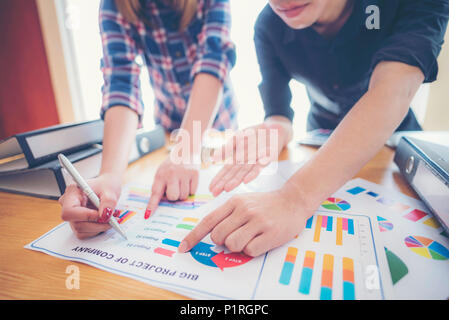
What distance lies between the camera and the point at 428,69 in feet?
1.45

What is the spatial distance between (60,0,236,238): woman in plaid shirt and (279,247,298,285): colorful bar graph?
243mm

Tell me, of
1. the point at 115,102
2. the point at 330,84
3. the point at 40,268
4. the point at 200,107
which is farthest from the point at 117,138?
the point at 330,84

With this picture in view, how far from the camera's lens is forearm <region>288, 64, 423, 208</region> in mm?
411

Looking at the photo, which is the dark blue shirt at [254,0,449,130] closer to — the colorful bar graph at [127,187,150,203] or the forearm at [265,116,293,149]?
the forearm at [265,116,293,149]

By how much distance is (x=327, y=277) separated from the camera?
0.28m

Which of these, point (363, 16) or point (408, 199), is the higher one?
point (363, 16)

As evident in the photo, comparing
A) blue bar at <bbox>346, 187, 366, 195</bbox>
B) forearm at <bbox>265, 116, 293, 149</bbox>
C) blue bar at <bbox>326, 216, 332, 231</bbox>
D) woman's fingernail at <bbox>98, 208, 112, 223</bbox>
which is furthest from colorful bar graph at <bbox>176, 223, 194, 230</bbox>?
forearm at <bbox>265, 116, 293, 149</bbox>

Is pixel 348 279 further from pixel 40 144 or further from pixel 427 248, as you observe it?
Answer: pixel 40 144

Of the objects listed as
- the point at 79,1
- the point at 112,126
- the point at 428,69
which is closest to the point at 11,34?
the point at 79,1

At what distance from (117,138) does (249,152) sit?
32cm

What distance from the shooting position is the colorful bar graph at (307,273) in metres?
0.27
